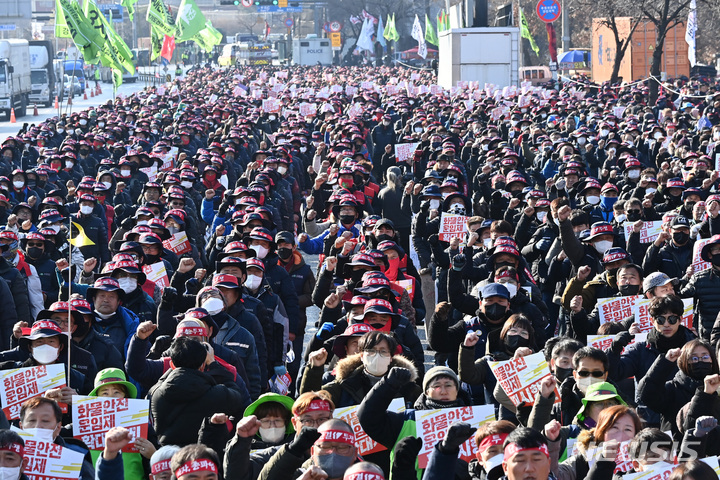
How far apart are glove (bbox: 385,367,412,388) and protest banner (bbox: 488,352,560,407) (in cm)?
83

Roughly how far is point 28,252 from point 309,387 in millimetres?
4873

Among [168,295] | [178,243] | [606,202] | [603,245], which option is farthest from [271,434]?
[606,202]

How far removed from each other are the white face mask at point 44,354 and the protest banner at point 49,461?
71.5 inches

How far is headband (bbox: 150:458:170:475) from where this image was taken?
19.2ft

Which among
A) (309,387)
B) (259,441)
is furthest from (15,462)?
(309,387)

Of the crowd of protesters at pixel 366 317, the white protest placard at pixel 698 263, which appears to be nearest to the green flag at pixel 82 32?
the crowd of protesters at pixel 366 317

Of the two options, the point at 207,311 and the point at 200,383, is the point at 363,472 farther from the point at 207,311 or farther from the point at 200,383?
the point at 207,311

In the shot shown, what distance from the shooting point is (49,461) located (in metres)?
5.79

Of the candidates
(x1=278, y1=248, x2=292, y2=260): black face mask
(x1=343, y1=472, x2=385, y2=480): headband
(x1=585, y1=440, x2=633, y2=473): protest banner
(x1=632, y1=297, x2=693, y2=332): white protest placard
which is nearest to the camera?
(x1=343, y1=472, x2=385, y2=480): headband

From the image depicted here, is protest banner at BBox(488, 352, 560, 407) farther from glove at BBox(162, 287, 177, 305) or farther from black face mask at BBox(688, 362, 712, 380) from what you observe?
glove at BBox(162, 287, 177, 305)

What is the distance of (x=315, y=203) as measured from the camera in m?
15.6

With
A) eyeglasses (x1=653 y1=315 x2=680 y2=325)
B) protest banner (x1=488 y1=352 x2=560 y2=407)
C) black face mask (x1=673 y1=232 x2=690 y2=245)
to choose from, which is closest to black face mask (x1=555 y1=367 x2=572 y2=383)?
protest banner (x1=488 y1=352 x2=560 y2=407)

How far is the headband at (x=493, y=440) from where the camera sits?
18.0ft

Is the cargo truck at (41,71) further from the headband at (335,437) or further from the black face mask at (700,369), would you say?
the headband at (335,437)
